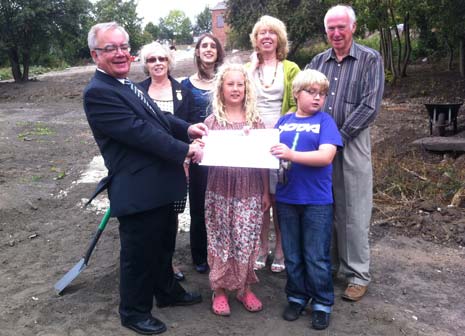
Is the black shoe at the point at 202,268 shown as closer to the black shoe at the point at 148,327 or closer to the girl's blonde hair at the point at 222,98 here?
the black shoe at the point at 148,327

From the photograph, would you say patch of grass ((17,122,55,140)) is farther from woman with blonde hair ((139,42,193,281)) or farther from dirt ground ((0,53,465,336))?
woman with blonde hair ((139,42,193,281))

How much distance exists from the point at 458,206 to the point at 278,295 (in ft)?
10.0

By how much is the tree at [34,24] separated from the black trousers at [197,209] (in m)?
20.6

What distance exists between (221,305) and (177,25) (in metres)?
116

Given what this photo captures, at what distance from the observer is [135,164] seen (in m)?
3.13

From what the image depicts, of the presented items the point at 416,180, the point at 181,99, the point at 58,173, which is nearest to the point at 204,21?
the point at 58,173

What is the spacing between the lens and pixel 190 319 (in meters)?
3.63

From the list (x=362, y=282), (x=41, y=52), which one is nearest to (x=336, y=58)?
(x=362, y=282)

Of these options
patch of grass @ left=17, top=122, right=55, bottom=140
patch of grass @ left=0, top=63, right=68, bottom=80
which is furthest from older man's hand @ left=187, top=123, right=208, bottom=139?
patch of grass @ left=0, top=63, right=68, bottom=80

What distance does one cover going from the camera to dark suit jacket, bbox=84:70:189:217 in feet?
9.76

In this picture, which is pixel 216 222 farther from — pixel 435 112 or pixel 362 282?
pixel 435 112

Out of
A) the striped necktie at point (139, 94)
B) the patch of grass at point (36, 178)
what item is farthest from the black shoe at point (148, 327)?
the patch of grass at point (36, 178)

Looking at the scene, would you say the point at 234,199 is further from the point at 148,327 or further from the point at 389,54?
the point at 389,54

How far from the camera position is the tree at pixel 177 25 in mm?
106469
